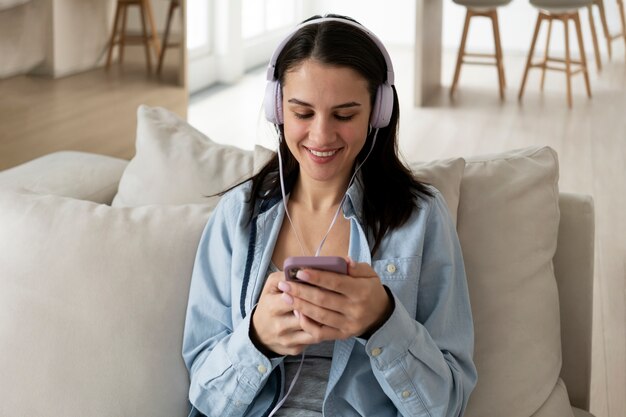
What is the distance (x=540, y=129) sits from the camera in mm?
5480

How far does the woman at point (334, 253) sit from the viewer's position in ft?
4.50

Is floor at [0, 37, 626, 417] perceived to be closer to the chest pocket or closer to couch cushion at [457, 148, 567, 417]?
couch cushion at [457, 148, 567, 417]

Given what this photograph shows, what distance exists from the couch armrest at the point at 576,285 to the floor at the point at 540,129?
1.15 meters

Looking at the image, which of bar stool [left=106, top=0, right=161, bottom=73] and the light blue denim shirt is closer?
the light blue denim shirt

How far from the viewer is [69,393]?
4.96ft

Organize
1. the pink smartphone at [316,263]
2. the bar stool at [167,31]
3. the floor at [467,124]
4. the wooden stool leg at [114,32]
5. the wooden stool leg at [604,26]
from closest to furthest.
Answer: the pink smartphone at [316,263] < the floor at [467,124] < the wooden stool leg at [114,32] < the bar stool at [167,31] < the wooden stool leg at [604,26]

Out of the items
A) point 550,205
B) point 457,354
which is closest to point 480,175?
point 550,205

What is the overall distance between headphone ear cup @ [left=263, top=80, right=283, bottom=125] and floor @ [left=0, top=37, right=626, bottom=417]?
57 cm

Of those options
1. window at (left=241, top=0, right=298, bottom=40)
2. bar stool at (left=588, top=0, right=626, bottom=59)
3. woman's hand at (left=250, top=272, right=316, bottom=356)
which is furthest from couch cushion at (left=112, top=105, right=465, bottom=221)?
bar stool at (left=588, top=0, right=626, bottom=59)

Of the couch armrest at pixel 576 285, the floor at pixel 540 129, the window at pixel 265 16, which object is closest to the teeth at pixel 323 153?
the couch armrest at pixel 576 285

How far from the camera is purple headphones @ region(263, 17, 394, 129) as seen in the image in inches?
58.0

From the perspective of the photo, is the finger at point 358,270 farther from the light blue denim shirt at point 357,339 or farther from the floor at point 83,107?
the floor at point 83,107

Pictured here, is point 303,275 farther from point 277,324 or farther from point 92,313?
point 92,313

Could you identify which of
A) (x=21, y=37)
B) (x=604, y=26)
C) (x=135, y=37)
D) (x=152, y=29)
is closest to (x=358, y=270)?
(x=21, y=37)
